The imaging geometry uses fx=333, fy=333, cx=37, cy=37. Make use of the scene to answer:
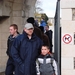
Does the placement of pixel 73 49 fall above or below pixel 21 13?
below

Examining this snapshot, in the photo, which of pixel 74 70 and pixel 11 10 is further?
pixel 11 10

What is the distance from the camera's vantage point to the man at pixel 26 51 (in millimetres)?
6770

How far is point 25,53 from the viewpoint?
6781 mm

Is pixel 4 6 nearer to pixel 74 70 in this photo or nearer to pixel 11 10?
pixel 11 10

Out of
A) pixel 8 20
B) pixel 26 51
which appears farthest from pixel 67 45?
pixel 8 20

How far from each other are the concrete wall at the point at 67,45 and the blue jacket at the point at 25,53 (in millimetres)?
582

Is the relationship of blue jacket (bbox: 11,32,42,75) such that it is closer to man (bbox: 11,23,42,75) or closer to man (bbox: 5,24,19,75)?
man (bbox: 11,23,42,75)

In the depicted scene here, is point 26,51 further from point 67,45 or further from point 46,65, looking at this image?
point 67,45

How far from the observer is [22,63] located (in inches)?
267

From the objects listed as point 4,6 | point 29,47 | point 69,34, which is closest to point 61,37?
point 69,34

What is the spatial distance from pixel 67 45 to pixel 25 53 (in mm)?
868

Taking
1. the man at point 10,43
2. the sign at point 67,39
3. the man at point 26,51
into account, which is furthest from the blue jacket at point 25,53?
the man at point 10,43

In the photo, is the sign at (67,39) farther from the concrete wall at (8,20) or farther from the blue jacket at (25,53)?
the concrete wall at (8,20)

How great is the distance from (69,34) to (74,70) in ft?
2.39
